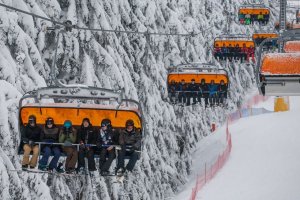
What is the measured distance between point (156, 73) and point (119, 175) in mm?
13981

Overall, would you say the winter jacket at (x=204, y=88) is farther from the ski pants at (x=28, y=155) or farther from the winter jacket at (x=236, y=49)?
the ski pants at (x=28, y=155)

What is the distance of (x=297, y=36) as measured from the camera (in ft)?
28.5

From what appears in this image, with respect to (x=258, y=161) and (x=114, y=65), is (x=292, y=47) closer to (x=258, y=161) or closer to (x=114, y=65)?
(x=114, y=65)

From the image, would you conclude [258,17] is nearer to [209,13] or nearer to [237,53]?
[237,53]

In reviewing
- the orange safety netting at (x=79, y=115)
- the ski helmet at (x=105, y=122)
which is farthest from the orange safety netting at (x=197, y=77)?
the ski helmet at (x=105, y=122)

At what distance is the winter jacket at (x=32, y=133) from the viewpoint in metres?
10.0

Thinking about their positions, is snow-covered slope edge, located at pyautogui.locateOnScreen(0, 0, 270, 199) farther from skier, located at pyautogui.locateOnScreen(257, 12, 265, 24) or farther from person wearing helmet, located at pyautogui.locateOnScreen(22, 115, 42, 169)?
skier, located at pyautogui.locateOnScreen(257, 12, 265, 24)

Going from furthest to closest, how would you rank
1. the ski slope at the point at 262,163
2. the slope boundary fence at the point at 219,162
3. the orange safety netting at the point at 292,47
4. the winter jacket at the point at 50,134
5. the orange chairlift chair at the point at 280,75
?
the slope boundary fence at the point at 219,162
the ski slope at the point at 262,163
the orange safety netting at the point at 292,47
the winter jacket at the point at 50,134
the orange chairlift chair at the point at 280,75

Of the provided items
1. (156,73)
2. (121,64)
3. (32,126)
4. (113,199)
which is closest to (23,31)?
(32,126)

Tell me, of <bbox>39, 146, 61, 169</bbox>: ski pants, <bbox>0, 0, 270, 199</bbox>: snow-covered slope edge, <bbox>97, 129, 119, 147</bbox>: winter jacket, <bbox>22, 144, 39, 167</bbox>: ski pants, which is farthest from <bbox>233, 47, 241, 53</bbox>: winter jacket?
<bbox>22, 144, 39, 167</bbox>: ski pants

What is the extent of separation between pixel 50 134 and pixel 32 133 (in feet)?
0.94

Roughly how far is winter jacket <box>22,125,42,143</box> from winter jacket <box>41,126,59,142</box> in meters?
0.08

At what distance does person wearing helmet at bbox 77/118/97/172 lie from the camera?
32.5 feet

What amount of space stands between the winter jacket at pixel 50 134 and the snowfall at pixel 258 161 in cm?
1469
